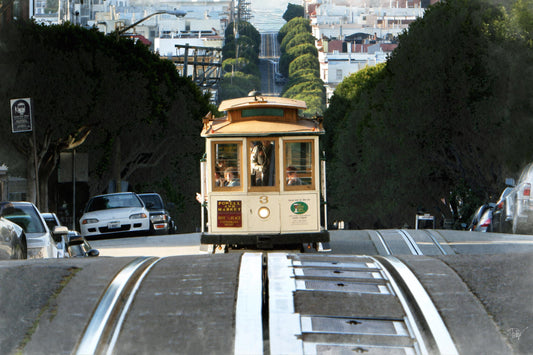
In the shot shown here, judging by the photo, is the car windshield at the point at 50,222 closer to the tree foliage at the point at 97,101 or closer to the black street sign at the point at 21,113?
the black street sign at the point at 21,113

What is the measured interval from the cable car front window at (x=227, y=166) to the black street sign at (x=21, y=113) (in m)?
14.0

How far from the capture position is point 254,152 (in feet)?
50.5

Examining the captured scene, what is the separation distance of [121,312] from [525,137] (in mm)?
25462

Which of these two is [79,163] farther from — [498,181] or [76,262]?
[76,262]

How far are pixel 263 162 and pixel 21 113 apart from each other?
50.2ft

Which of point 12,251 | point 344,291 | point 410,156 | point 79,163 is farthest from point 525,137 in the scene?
point 344,291

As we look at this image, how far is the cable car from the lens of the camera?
15352mm

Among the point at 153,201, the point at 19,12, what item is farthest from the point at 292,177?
the point at 19,12

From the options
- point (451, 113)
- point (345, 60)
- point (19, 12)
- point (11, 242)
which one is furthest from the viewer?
point (345, 60)

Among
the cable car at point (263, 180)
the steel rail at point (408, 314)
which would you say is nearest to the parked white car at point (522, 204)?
the cable car at point (263, 180)

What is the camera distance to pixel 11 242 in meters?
A: 11.5

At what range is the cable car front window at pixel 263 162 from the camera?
1535cm

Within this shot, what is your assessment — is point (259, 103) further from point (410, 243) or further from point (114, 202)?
point (114, 202)

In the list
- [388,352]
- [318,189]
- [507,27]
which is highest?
[507,27]
